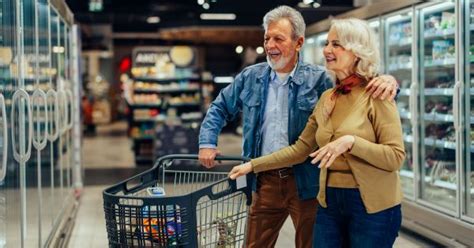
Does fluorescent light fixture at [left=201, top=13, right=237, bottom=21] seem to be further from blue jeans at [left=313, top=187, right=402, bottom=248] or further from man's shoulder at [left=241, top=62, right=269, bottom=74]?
blue jeans at [left=313, top=187, right=402, bottom=248]

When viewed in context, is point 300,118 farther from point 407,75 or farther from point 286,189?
point 407,75

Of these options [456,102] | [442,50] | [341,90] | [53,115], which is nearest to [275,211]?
[341,90]

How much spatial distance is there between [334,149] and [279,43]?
768mm

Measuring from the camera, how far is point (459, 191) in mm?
5730

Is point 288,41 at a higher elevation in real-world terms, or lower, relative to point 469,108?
higher

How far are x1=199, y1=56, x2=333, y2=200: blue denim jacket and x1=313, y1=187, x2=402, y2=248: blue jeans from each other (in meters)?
0.39

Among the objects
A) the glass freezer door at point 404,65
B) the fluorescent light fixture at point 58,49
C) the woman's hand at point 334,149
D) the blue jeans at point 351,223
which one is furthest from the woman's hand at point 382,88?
the glass freezer door at point 404,65

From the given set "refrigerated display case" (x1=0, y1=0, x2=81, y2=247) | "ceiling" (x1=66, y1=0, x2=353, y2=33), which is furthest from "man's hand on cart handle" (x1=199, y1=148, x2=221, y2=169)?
"ceiling" (x1=66, y1=0, x2=353, y2=33)

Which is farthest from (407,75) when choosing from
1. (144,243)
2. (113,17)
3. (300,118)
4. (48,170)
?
(113,17)

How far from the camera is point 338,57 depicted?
2852 mm

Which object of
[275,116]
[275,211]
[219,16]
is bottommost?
[275,211]

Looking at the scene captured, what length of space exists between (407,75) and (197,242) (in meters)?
5.19

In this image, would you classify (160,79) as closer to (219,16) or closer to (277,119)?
(219,16)

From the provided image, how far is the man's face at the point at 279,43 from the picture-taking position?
324cm
